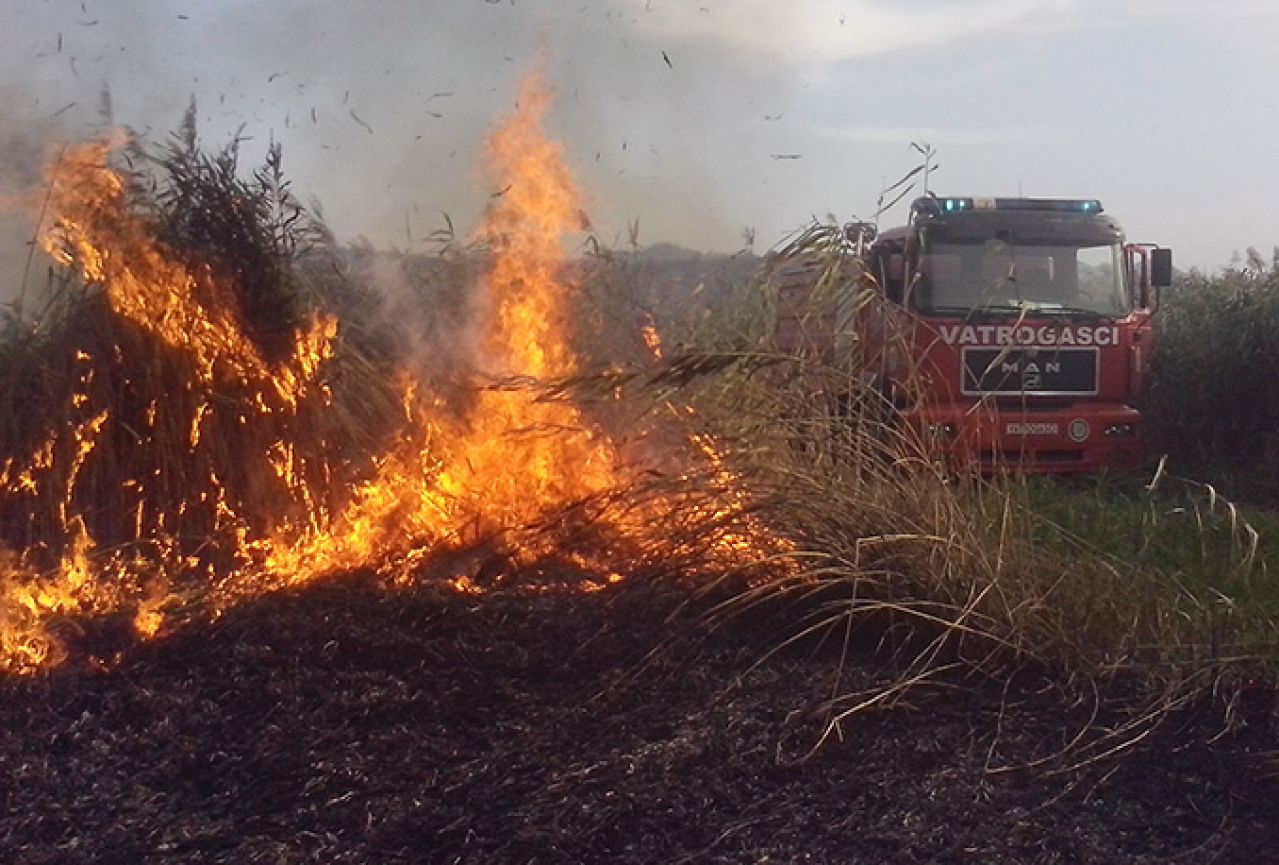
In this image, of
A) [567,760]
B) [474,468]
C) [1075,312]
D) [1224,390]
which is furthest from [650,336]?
[1224,390]

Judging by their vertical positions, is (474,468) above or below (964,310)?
below

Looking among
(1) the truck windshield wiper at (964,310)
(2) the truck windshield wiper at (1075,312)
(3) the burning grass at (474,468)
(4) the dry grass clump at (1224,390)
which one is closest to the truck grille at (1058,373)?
(2) the truck windshield wiper at (1075,312)

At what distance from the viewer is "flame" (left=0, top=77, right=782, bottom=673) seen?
5832 millimetres

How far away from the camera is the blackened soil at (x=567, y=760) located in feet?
11.2

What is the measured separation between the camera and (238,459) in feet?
20.0

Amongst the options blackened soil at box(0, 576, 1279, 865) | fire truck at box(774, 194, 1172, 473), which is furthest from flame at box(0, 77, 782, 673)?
fire truck at box(774, 194, 1172, 473)

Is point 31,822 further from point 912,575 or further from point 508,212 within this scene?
point 508,212

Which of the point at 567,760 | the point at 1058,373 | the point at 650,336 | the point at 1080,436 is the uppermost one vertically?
the point at 650,336

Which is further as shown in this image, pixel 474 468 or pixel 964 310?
pixel 964 310

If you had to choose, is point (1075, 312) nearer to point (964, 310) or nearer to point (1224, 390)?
point (964, 310)

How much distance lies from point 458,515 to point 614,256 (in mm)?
1764

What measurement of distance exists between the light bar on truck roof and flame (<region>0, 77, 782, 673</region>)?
4196mm

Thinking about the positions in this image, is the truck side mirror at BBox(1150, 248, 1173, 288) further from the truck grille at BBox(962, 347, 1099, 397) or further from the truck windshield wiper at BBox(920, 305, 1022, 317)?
the truck windshield wiper at BBox(920, 305, 1022, 317)

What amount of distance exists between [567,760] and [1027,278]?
272 inches
